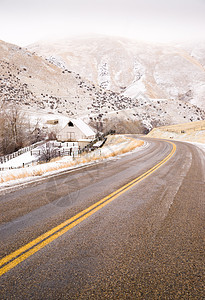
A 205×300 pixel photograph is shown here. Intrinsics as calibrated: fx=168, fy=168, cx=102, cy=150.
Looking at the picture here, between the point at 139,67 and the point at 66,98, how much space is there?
9348cm

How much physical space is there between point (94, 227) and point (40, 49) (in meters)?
220

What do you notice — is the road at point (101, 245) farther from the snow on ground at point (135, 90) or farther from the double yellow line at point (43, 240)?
the snow on ground at point (135, 90)

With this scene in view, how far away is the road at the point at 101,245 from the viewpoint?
2084 millimetres

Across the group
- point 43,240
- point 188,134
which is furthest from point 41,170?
point 188,134

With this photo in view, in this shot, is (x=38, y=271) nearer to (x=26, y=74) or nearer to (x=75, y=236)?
(x=75, y=236)

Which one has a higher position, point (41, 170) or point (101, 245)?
point (41, 170)

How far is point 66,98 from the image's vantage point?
68.5 m

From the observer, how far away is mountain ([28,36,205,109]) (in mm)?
108938

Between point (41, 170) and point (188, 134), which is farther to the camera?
point (188, 134)

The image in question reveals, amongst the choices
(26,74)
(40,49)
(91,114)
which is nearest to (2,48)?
(26,74)

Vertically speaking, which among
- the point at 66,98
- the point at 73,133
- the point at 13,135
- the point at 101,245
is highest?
the point at 66,98

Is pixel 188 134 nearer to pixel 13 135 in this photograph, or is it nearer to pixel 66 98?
pixel 13 135

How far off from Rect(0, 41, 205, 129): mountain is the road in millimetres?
50263

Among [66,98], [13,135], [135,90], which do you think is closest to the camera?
[13,135]
